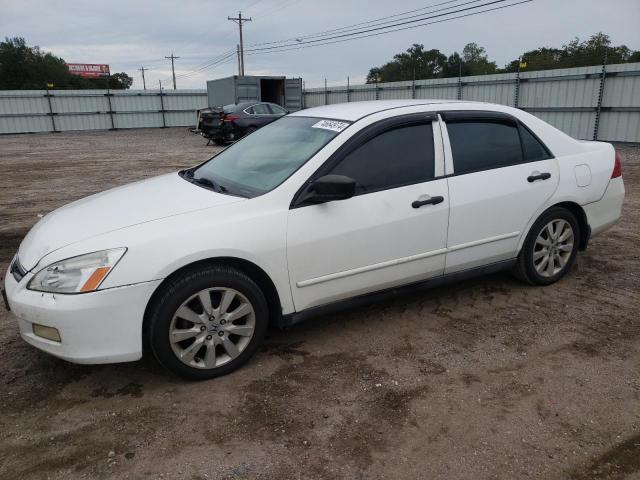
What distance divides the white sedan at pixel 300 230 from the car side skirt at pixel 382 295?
0.01 metres

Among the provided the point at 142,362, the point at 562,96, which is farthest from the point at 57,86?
the point at 142,362

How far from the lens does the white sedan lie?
2.83 m

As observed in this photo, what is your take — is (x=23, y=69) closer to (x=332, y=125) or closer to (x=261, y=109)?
(x=261, y=109)

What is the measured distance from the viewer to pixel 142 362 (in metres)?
3.40

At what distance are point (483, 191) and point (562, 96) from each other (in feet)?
46.8

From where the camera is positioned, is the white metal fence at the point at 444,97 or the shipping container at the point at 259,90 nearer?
the white metal fence at the point at 444,97

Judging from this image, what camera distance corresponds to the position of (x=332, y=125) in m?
3.65

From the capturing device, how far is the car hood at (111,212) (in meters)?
3.02

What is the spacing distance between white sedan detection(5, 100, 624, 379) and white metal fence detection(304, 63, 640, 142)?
38.3 ft

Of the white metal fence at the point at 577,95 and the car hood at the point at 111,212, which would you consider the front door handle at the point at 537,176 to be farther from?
the white metal fence at the point at 577,95

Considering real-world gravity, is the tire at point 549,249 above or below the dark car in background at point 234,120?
below

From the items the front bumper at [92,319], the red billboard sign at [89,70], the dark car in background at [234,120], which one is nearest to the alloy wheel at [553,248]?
the front bumper at [92,319]

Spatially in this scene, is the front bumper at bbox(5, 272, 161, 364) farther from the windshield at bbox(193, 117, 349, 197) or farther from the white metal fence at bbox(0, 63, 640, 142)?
the white metal fence at bbox(0, 63, 640, 142)

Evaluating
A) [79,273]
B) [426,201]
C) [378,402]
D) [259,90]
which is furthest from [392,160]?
[259,90]
